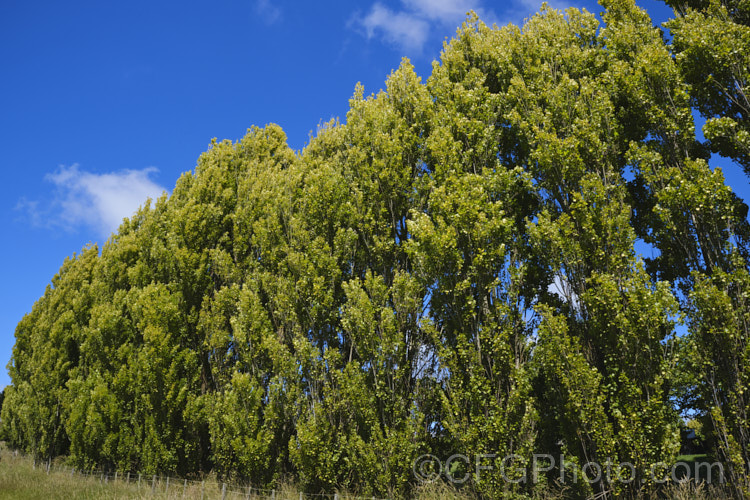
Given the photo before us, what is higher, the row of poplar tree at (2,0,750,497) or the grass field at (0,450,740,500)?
the row of poplar tree at (2,0,750,497)

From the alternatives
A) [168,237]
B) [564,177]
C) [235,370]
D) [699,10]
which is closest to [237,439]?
[235,370]

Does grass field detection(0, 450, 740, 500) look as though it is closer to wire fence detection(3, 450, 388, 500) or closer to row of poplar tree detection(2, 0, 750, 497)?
wire fence detection(3, 450, 388, 500)

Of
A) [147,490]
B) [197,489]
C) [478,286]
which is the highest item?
[478,286]

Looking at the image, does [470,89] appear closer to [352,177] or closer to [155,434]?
[352,177]

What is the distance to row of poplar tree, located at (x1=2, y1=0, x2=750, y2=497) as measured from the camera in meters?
6.95

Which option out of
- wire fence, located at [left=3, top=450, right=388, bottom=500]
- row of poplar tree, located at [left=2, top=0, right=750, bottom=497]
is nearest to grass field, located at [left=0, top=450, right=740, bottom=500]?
wire fence, located at [left=3, top=450, right=388, bottom=500]

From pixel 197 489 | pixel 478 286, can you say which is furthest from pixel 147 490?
pixel 478 286

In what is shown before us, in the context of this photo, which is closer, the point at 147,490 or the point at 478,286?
the point at 478,286

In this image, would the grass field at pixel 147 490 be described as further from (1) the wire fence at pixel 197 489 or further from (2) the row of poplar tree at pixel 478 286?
(2) the row of poplar tree at pixel 478 286

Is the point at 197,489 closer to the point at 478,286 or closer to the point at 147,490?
the point at 147,490

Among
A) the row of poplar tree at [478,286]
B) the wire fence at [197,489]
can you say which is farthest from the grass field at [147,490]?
the row of poplar tree at [478,286]

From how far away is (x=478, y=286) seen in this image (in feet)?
27.5

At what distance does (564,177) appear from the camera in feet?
27.7

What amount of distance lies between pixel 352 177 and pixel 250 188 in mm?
4747
